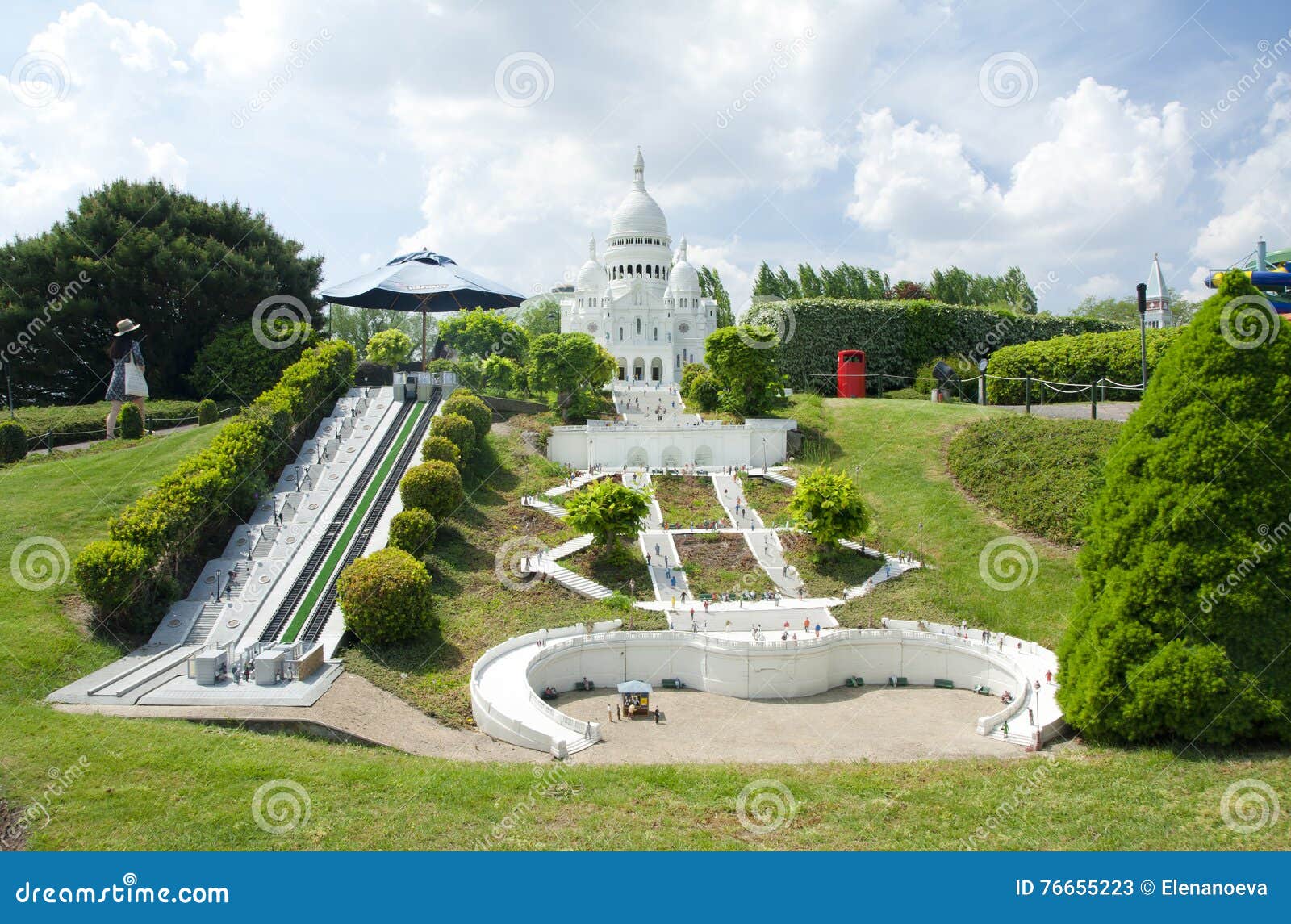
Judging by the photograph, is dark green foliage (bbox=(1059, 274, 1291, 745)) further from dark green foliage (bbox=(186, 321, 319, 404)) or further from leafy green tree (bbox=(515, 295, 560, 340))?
leafy green tree (bbox=(515, 295, 560, 340))

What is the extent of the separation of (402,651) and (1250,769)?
1937 cm

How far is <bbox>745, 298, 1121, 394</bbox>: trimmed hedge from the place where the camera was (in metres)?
54.3

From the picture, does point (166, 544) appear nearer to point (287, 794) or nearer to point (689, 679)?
point (287, 794)

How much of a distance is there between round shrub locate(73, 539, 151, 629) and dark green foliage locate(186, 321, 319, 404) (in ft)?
73.2

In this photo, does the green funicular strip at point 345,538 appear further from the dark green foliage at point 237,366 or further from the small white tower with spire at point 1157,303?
the small white tower with spire at point 1157,303

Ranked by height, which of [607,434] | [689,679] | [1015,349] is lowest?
[689,679]

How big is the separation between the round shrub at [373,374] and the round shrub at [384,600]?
24846 millimetres

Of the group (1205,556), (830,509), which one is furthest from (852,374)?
(1205,556)

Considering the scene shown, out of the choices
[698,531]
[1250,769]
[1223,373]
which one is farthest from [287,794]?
[698,531]

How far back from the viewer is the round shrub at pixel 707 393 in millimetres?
50406

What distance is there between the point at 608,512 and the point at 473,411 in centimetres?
1077

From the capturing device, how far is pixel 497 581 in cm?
2811

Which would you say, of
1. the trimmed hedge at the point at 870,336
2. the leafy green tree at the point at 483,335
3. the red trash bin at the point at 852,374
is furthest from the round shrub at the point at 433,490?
the leafy green tree at the point at 483,335

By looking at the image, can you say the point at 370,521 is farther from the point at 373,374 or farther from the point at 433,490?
the point at 373,374
